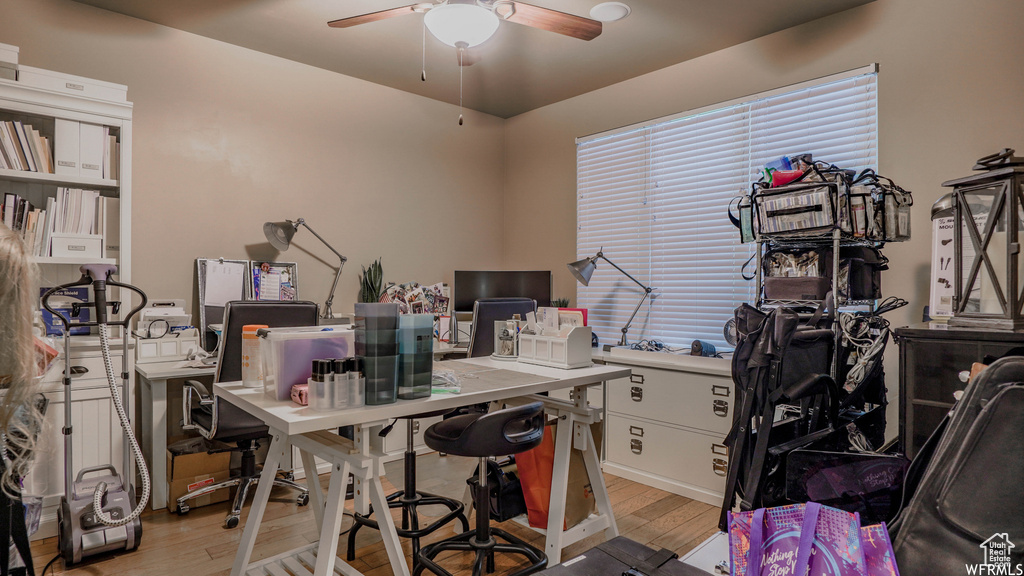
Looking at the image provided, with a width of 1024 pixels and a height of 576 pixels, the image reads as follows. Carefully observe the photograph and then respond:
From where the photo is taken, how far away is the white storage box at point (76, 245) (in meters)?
2.60

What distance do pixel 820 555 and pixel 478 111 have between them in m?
4.43

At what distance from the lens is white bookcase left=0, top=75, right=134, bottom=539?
8.07 feet

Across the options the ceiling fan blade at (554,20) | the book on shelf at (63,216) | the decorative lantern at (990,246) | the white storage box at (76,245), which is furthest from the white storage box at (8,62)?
the decorative lantern at (990,246)

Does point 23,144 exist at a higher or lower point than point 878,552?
higher

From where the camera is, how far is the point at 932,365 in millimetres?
1373

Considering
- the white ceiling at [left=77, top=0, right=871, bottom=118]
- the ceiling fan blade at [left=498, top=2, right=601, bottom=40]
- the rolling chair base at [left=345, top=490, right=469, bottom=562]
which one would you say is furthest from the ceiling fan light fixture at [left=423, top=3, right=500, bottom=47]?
the rolling chair base at [left=345, top=490, right=469, bottom=562]

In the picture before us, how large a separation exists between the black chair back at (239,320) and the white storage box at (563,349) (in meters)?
1.10

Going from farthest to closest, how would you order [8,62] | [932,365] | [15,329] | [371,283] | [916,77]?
1. [371,283]
2. [916,77]
3. [8,62]
4. [932,365]
5. [15,329]

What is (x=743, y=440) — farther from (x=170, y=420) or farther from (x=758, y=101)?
(x=170, y=420)

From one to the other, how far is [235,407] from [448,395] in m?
1.45

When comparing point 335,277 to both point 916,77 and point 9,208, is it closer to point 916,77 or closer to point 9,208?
point 9,208

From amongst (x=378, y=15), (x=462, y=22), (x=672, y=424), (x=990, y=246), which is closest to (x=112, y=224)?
(x=378, y=15)

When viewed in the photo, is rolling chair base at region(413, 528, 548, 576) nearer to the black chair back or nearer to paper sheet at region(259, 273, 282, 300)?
the black chair back

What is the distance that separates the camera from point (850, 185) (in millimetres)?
2443
